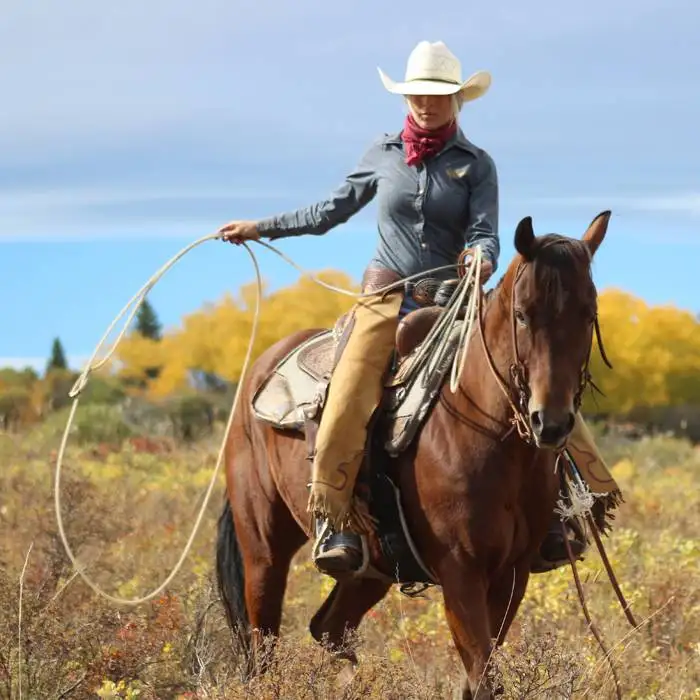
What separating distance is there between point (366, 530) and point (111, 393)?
3653 cm

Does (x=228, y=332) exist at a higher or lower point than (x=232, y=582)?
higher

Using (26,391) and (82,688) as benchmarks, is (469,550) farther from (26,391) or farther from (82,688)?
(26,391)

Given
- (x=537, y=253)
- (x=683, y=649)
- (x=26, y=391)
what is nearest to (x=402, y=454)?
(x=537, y=253)

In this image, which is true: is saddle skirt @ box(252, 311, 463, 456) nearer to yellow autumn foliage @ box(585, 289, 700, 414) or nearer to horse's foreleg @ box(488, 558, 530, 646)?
horse's foreleg @ box(488, 558, 530, 646)

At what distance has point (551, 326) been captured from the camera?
14.9ft

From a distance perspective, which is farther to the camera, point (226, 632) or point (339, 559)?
point (226, 632)

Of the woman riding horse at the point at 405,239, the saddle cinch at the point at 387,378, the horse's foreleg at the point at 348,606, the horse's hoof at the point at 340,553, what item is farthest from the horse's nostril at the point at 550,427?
the horse's foreleg at the point at 348,606

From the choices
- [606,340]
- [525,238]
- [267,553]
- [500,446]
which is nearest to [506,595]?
[500,446]

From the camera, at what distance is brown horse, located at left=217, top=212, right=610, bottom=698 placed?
→ 4.55 metres

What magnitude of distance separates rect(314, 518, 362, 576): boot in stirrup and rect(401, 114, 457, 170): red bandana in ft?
5.75

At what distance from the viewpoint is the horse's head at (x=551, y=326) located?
14.7ft

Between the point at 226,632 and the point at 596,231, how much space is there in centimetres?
342

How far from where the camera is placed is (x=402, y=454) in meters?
5.42

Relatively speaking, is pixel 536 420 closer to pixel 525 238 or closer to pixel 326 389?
pixel 525 238
